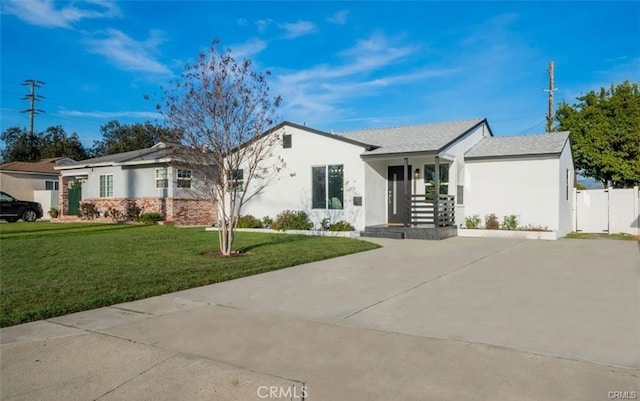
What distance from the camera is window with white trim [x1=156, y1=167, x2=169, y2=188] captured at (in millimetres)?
22812

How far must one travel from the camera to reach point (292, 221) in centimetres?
1725

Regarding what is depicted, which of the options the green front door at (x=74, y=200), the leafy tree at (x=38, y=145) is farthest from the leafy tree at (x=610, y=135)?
the leafy tree at (x=38, y=145)

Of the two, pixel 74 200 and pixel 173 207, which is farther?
pixel 74 200

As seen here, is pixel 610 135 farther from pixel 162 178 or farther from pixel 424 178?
pixel 162 178

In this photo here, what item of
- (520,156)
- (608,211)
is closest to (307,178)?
(520,156)

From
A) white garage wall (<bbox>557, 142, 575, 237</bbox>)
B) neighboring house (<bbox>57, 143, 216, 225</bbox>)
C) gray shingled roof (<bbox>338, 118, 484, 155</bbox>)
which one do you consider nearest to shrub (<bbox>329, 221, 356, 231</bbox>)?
gray shingled roof (<bbox>338, 118, 484, 155</bbox>)

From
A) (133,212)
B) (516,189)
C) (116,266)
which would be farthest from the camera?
(133,212)

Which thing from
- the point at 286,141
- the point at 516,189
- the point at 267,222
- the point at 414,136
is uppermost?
the point at 414,136

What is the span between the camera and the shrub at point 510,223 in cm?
1616

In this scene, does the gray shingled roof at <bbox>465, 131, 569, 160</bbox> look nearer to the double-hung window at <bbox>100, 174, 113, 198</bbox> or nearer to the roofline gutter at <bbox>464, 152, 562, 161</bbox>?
the roofline gutter at <bbox>464, 152, 562, 161</bbox>

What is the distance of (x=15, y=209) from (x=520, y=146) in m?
27.2

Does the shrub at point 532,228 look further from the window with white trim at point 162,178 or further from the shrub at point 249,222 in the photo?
the window with white trim at point 162,178

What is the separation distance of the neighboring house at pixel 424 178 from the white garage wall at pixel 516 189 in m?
0.03

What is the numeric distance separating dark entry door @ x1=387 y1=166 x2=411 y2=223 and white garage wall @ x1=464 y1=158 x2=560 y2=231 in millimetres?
2512
